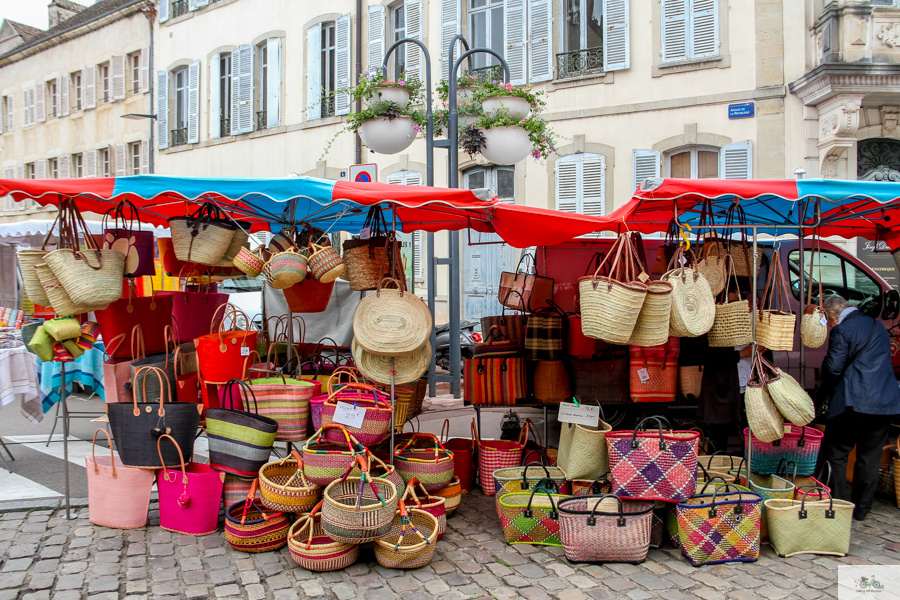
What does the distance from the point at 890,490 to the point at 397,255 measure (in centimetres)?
410

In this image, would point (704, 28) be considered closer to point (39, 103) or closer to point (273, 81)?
point (273, 81)

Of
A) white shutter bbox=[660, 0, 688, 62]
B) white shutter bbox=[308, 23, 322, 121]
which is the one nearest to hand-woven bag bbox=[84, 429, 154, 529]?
white shutter bbox=[660, 0, 688, 62]

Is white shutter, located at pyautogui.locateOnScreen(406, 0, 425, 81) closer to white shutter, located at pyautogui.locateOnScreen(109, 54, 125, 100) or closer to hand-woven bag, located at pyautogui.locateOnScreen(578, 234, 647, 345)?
white shutter, located at pyautogui.locateOnScreen(109, 54, 125, 100)

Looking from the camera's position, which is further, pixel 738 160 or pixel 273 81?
pixel 273 81

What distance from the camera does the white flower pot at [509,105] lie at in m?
7.88

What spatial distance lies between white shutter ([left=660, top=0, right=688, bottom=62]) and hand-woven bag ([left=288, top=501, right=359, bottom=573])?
10.3 metres

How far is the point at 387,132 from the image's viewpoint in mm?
8070

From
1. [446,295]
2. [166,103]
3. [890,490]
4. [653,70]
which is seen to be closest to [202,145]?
[166,103]

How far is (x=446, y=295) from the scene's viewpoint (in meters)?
13.7

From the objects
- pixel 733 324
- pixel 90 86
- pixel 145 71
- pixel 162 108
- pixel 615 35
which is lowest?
pixel 733 324

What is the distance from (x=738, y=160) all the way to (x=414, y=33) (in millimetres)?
Result: 6610

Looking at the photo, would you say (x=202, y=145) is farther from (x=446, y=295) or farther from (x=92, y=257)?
(x=92, y=257)

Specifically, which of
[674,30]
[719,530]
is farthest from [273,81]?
[719,530]

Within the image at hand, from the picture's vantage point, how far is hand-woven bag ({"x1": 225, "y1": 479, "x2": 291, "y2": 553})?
14.1 ft
